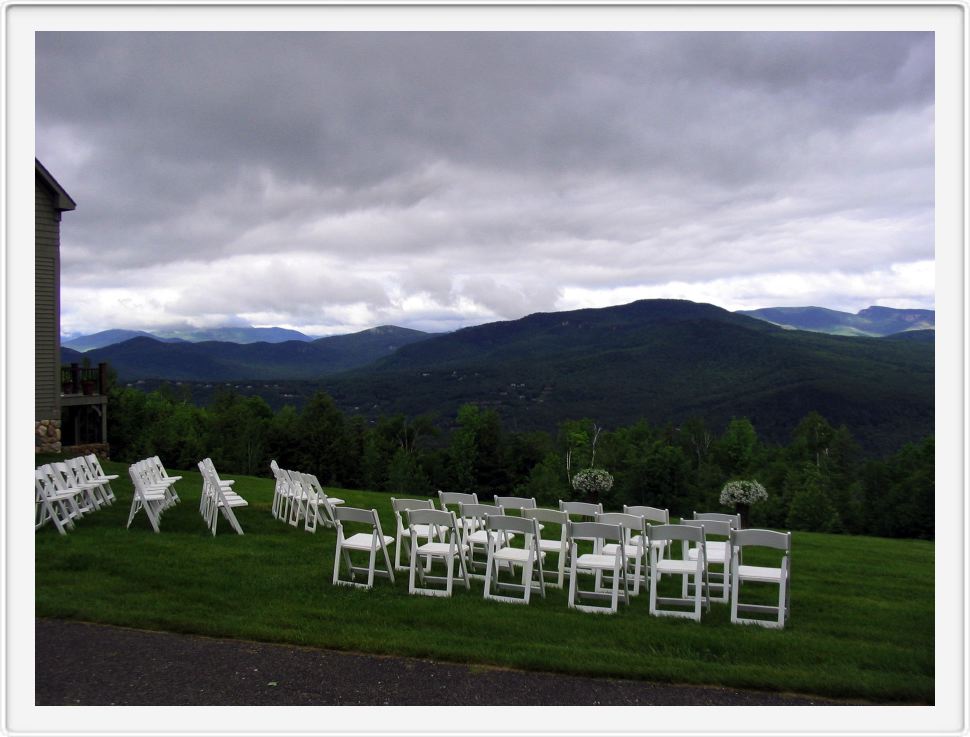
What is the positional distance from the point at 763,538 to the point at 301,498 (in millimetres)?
6065

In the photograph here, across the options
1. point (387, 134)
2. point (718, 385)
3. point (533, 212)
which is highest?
point (533, 212)

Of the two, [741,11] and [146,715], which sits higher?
[741,11]

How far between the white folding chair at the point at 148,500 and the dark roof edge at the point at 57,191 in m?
10.0

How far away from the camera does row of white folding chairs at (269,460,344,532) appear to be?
31.5ft

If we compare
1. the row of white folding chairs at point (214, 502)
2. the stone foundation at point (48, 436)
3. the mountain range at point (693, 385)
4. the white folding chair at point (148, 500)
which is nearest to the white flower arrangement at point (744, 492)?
the row of white folding chairs at point (214, 502)

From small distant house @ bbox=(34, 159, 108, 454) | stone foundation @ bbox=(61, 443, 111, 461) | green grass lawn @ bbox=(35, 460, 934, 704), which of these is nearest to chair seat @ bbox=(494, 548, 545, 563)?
green grass lawn @ bbox=(35, 460, 934, 704)

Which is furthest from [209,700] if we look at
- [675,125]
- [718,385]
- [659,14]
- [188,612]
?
[718,385]

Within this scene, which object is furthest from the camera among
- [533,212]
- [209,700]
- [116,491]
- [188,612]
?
[533,212]

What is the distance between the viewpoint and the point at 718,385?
10988 centimetres

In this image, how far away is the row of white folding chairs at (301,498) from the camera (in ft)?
31.5

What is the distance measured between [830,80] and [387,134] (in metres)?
5.67

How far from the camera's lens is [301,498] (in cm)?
964

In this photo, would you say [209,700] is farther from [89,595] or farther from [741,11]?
[741,11]

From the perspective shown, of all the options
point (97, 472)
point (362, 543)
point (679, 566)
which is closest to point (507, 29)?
point (679, 566)
